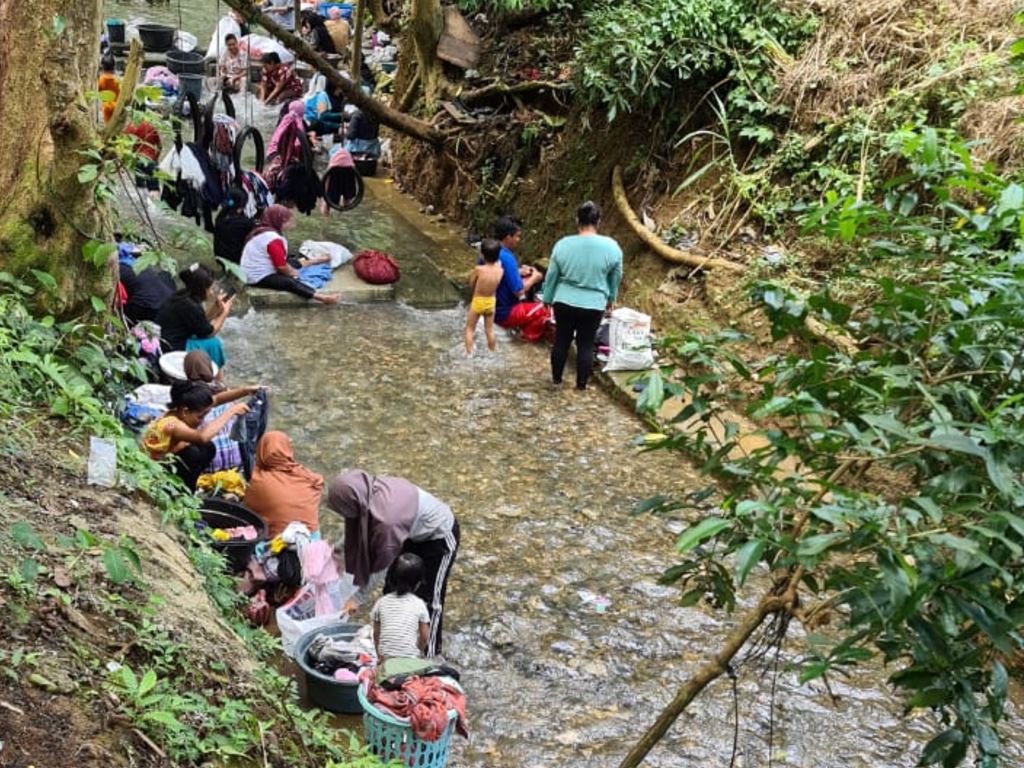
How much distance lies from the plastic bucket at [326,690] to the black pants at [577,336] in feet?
14.7

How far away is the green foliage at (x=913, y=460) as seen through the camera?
2564 millimetres

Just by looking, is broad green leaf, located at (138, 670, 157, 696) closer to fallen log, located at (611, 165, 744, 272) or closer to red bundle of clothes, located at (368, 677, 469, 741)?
red bundle of clothes, located at (368, 677, 469, 741)

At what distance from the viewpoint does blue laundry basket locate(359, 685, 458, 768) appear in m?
4.44

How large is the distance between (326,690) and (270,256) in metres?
5.92

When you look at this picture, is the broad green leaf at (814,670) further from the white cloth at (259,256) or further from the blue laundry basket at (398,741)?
the white cloth at (259,256)

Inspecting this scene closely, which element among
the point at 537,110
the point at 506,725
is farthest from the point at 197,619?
the point at 537,110

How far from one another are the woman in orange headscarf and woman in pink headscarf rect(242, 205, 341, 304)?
14.7ft

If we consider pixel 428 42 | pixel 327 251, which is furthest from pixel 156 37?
pixel 327 251

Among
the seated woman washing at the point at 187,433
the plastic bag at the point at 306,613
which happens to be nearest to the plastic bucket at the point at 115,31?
the seated woman washing at the point at 187,433

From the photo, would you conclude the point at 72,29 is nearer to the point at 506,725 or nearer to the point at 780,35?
the point at 506,725

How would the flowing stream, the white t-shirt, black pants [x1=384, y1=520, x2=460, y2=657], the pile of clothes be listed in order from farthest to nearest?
1. black pants [x1=384, y1=520, x2=460, y2=657]
2. the flowing stream
3. the pile of clothes
4. the white t-shirt

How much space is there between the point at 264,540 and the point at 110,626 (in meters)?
1.84

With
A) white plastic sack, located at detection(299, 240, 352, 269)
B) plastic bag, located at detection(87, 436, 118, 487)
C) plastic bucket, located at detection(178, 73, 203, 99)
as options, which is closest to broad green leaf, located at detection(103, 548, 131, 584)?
plastic bag, located at detection(87, 436, 118, 487)

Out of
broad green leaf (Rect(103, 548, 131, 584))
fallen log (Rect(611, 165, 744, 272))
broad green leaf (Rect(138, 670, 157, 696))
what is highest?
fallen log (Rect(611, 165, 744, 272))
